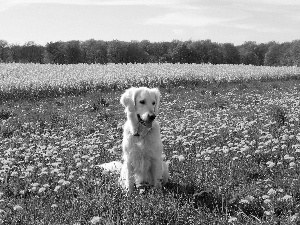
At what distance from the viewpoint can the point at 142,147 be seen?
641 cm

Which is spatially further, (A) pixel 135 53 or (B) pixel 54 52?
(A) pixel 135 53

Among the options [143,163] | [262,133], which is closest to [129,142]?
[143,163]

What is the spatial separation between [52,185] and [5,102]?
15088 mm

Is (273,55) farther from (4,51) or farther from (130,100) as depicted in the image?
(130,100)

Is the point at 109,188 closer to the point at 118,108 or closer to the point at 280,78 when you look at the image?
the point at 118,108

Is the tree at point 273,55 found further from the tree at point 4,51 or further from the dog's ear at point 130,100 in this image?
the dog's ear at point 130,100

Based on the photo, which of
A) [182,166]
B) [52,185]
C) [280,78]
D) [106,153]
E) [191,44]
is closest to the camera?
[52,185]

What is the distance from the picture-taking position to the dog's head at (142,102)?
6.48 m

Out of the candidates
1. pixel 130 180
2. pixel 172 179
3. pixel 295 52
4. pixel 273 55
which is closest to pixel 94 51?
pixel 273 55

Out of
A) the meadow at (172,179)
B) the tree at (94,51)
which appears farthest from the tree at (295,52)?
the meadow at (172,179)

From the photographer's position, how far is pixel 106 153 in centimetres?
855

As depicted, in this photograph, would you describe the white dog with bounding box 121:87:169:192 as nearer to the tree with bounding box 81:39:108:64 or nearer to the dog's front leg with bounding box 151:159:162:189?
the dog's front leg with bounding box 151:159:162:189

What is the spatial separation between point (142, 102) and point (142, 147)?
28.6 inches

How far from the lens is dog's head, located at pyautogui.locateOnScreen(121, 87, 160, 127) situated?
21.2 feet
